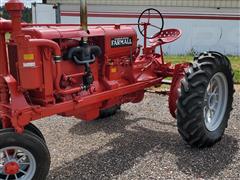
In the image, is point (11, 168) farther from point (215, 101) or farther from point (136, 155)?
point (215, 101)

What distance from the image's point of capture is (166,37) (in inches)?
246

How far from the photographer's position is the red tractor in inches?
149

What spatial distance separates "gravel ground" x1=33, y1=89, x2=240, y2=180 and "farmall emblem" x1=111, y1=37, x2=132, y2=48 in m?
1.22

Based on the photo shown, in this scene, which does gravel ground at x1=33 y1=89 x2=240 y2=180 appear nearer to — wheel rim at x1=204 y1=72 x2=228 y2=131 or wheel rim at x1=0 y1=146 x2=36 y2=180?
wheel rim at x1=204 y1=72 x2=228 y2=131

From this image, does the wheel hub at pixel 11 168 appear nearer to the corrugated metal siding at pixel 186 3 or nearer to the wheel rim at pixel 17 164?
the wheel rim at pixel 17 164

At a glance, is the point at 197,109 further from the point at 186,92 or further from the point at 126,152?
the point at 126,152

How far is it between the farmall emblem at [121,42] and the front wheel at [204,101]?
94 centimetres

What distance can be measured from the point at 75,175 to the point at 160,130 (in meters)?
1.79

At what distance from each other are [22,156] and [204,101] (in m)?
2.27

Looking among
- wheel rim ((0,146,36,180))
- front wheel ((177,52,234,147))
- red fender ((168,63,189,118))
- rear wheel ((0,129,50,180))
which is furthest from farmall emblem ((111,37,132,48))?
wheel rim ((0,146,36,180))

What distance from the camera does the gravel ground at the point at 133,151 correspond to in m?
4.39

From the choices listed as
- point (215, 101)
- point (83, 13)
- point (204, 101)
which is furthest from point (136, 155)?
point (83, 13)

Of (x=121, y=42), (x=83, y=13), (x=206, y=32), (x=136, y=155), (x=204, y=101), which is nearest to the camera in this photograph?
(x=83, y=13)

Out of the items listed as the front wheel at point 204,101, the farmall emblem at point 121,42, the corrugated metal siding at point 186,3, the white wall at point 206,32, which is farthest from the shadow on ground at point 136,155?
the corrugated metal siding at point 186,3
